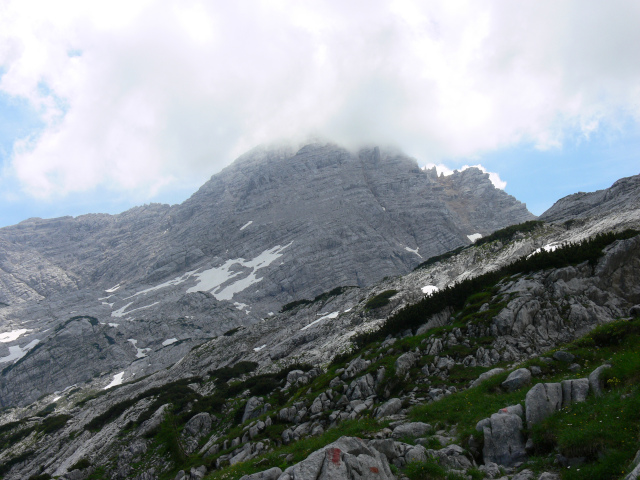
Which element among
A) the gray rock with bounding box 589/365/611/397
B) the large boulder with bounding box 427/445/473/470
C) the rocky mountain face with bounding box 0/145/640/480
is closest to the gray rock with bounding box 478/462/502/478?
the rocky mountain face with bounding box 0/145/640/480

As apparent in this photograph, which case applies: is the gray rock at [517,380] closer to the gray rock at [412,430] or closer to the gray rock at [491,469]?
the gray rock at [412,430]

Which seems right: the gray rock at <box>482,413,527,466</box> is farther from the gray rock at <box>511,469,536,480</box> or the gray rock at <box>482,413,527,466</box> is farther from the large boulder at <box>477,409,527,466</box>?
the gray rock at <box>511,469,536,480</box>

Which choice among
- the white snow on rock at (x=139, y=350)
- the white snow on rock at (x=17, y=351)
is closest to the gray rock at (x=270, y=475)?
the white snow on rock at (x=139, y=350)

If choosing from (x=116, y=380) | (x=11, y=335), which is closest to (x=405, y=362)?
(x=116, y=380)

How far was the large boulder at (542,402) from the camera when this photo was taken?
43.1ft

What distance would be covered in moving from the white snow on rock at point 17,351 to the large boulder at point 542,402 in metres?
197

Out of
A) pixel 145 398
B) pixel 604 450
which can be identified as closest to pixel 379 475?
pixel 604 450

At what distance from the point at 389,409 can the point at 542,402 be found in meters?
9.06

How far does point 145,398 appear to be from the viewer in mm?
56281

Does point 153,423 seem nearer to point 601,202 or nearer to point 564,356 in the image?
point 564,356

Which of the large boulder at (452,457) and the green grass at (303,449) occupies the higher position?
the large boulder at (452,457)

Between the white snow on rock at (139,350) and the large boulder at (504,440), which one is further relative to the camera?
the white snow on rock at (139,350)

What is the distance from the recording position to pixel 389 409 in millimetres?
20734

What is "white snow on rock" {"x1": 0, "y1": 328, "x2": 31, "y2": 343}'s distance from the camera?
174m
